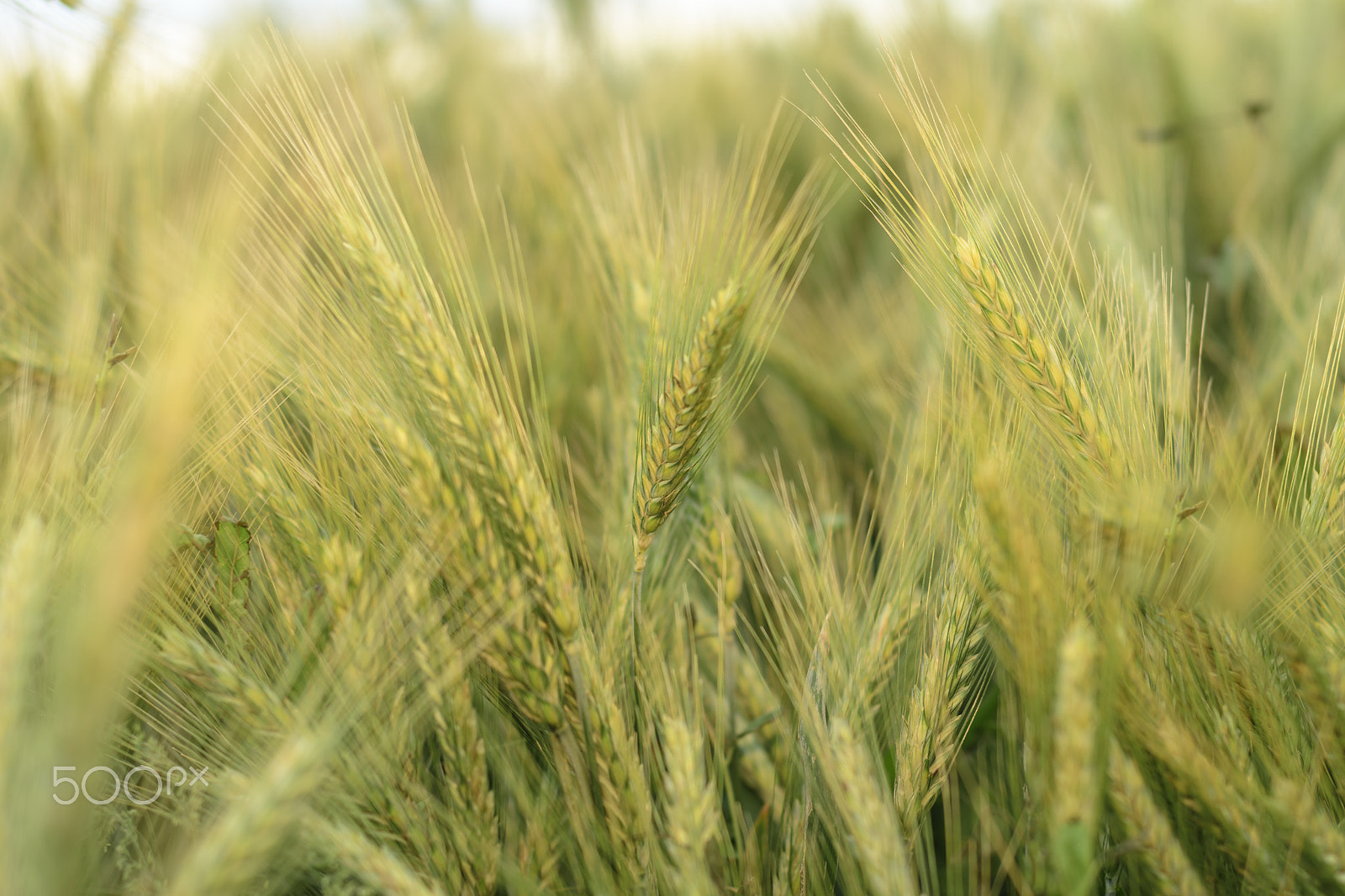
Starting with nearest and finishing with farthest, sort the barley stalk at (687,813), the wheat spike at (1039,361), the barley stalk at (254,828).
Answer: the barley stalk at (254,828) → the barley stalk at (687,813) → the wheat spike at (1039,361)

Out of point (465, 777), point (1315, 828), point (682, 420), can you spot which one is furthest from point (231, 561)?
point (1315, 828)

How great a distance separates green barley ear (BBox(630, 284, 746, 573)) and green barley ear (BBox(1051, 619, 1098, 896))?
0.32 metres

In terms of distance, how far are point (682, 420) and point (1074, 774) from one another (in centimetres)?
37

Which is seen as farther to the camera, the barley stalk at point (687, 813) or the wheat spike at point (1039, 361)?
the wheat spike at point (1039, 361)

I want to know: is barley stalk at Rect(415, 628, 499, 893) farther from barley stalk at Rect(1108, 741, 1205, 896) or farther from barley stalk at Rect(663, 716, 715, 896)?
barley stalk at Rect(1108, 741, 1205, 896)

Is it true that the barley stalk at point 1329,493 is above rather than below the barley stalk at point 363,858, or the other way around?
above

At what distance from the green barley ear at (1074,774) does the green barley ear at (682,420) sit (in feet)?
1.04

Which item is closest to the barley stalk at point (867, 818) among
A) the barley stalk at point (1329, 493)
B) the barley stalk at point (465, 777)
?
the barley stalk at point (465, 777)

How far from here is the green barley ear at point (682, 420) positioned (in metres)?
0.66

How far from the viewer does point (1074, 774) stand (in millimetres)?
488

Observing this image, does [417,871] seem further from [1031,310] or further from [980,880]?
[1031,310]

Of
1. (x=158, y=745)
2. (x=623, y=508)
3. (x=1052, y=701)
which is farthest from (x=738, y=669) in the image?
(x=158, y=745)

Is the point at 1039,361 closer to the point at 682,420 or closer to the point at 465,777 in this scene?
the point at 682,420

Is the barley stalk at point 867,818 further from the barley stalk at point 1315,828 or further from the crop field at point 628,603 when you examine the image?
the barley stalk at point 1315,828
